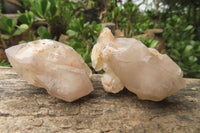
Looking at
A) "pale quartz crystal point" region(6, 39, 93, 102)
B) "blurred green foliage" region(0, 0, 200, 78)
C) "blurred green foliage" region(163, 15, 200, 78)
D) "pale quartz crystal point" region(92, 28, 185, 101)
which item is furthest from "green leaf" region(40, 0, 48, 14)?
"blurred green foliage" region(163, 15, 200, 78)

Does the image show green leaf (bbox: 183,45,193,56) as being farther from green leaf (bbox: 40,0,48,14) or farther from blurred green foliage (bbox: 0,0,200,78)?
green leaf (bbox: 40,0,48,14)

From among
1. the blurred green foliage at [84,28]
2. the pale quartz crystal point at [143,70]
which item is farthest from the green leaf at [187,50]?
the pale quartz crystal point at [143,70]

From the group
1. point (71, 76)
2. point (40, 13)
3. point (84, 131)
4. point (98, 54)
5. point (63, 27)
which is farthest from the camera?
point (63, 27)

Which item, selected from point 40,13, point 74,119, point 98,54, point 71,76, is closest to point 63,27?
point 40,13

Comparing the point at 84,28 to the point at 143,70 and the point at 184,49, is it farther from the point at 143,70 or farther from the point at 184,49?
the point at 184,49

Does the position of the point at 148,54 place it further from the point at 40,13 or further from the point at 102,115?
the point at 40,13

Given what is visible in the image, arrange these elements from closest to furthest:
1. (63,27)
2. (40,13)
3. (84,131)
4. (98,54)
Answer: (84,131), (98,54), (40,13), (63,27)
